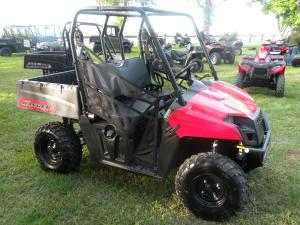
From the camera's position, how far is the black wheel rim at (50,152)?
3598 millimetres

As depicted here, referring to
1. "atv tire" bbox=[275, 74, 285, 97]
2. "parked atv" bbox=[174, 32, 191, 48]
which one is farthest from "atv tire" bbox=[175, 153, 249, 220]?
"parked atv" bbox=[174, 32, 191, 48]

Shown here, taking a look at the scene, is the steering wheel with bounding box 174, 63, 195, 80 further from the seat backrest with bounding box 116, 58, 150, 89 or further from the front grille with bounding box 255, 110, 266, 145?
the front grille with bounding box 255, 110, 266, 145

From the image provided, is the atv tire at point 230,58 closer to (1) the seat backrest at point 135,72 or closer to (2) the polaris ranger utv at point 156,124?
(2) the polaris ranger utv at point 156,124

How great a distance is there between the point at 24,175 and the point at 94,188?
85cm

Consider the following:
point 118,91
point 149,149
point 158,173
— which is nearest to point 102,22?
point 118,91

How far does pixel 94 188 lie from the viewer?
3.34m

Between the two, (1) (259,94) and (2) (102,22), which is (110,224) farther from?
(1) (259,94)

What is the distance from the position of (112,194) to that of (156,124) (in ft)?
2.63

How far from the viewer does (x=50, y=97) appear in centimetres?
354

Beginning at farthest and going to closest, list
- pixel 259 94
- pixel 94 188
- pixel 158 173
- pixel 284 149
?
1. pixel 259 94
2. pixel 284 149
3. pixel 94 188
4. pixel 158 173

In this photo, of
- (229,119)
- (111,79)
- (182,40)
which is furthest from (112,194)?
(182,40)

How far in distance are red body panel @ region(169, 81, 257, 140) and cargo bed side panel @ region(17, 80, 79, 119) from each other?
108 centimetres

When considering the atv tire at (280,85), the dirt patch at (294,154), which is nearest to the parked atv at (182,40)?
the atv tire at (280,85)

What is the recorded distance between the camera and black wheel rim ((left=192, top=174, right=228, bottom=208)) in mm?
2711
